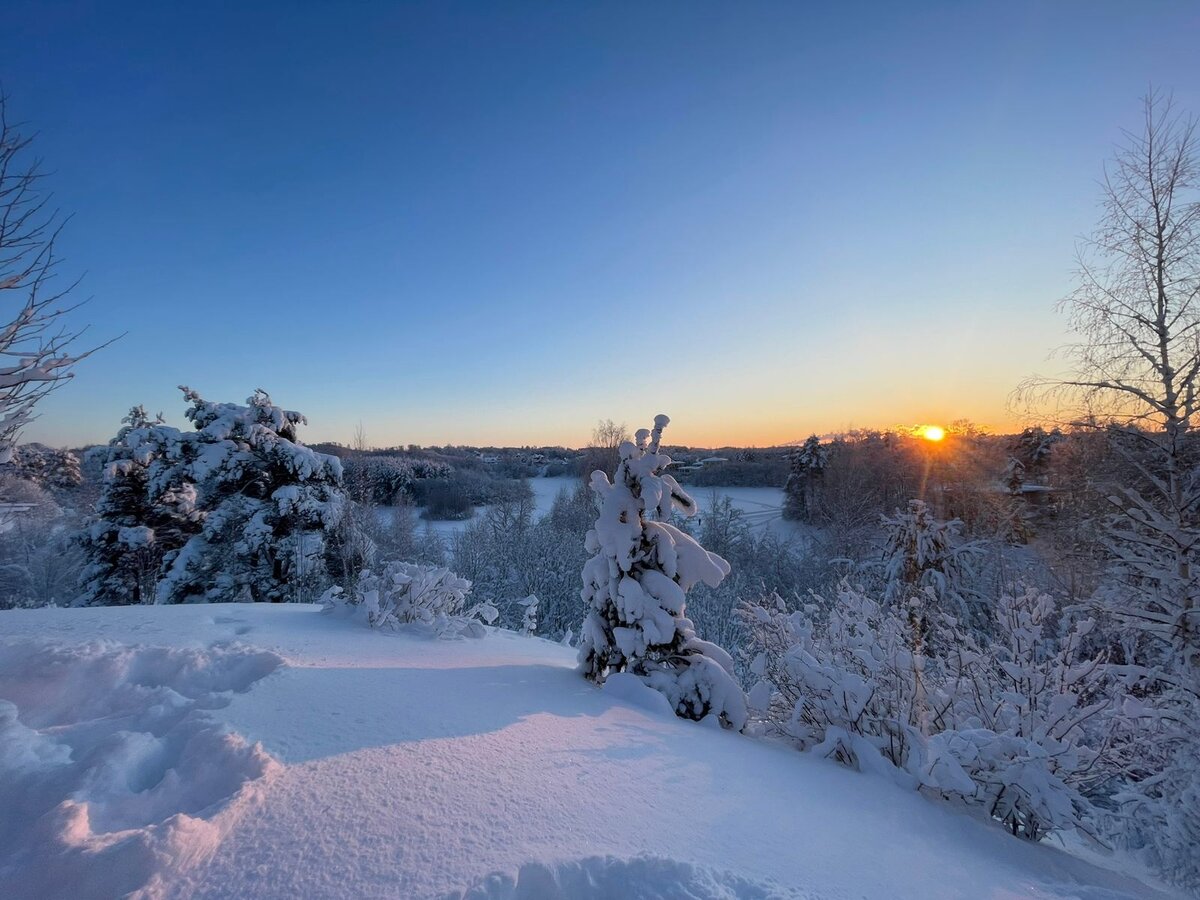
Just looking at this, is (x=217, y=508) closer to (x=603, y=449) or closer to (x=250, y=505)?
(x=250, y=505)

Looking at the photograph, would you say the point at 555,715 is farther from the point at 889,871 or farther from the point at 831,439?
the point at 831,439

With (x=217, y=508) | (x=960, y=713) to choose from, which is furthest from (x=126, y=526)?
(x=960, y=713)

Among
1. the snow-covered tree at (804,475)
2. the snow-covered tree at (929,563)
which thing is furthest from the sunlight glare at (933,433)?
the snow-covered tree at (929,563)

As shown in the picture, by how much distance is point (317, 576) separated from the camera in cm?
1441

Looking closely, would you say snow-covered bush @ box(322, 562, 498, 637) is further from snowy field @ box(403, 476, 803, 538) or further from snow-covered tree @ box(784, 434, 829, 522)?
snow-covered tree @ box(784, 434, 829, 522)

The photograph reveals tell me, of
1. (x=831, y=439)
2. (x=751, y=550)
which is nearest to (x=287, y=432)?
(x=751, y=550)

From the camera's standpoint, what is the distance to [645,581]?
5.32 meters

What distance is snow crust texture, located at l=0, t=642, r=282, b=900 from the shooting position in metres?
1.78

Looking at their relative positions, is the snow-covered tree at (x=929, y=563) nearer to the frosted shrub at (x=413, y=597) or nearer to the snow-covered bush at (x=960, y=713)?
the snow-covered bush at (x=960, y=713)

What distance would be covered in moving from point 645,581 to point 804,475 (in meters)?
36.1

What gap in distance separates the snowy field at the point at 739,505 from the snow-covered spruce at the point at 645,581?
22046mm

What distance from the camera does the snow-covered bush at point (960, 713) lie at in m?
3.65

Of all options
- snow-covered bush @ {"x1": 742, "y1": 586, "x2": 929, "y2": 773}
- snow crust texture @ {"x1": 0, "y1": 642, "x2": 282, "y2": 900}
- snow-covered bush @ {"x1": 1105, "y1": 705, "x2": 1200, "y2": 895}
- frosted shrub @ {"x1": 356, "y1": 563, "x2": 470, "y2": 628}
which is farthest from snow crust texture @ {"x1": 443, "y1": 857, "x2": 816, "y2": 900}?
frosted shrub @ {"x1": 356, "y1": 563, "x2": 470, "y2": 628}

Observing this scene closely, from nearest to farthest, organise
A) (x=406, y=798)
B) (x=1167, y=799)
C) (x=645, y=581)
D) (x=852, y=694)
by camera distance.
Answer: (x=406, y=798) < (x=852, y=694) < (x=1167, y=799) < (x=645, y=581)
